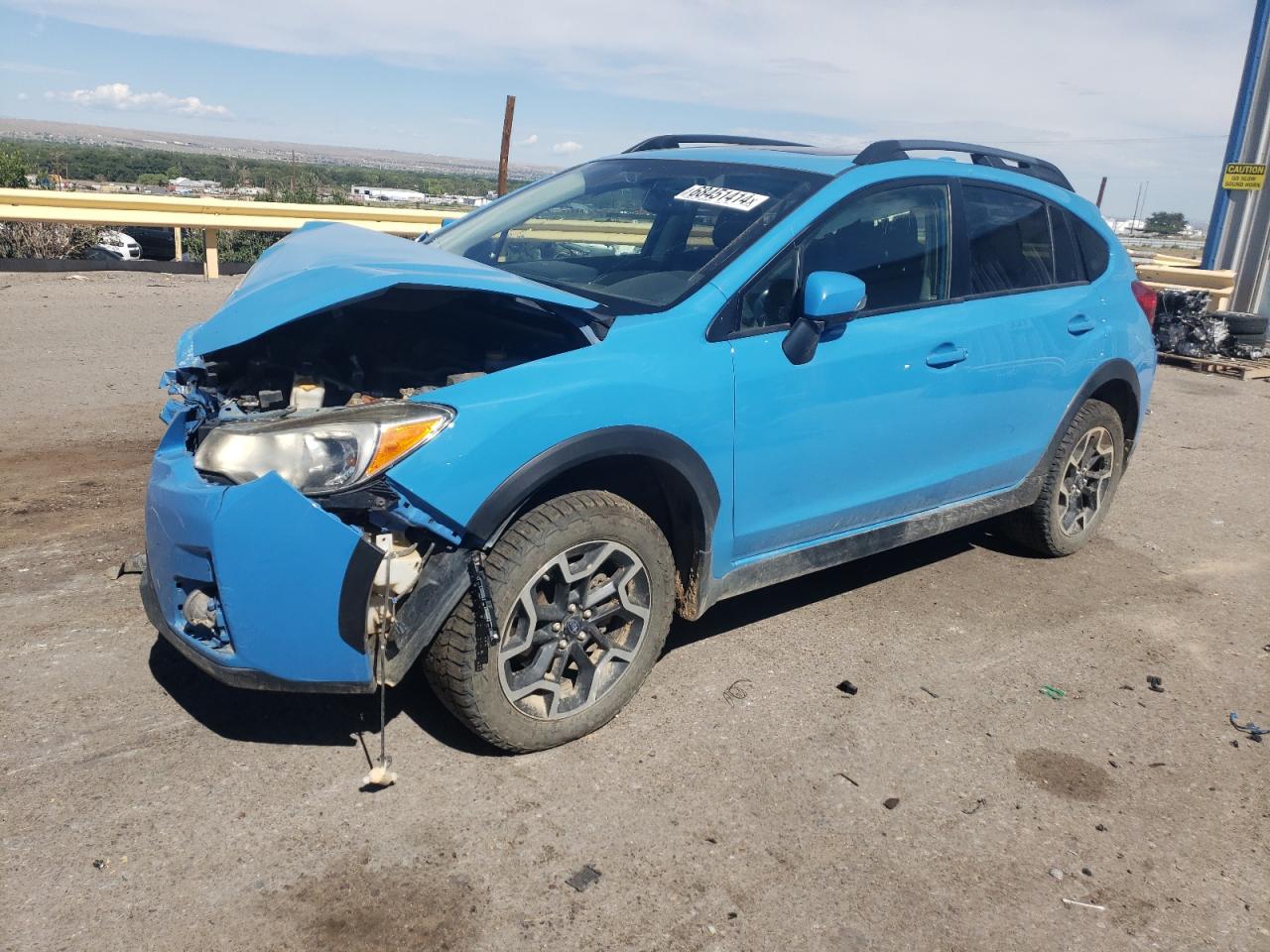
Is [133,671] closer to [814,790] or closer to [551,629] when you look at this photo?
[551,629]

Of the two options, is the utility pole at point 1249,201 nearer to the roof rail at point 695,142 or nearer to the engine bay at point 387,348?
the roof rail at point 695,142

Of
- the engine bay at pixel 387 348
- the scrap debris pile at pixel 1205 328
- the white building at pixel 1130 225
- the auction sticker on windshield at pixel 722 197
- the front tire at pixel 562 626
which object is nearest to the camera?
the front tire at pixel 562 626

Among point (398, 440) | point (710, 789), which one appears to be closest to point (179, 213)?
point (398, 440)

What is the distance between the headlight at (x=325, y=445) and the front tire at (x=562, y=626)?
428mm

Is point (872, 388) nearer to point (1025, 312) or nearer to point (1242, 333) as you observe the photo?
point (1025, 312)

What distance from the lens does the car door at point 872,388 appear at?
3648 mm

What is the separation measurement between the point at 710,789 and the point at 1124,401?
11.2 feet

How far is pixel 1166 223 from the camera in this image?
64.2 metres

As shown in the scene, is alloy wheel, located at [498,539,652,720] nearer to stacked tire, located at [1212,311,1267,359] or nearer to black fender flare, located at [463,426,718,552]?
black fender flare, located at [463,426,718,552]

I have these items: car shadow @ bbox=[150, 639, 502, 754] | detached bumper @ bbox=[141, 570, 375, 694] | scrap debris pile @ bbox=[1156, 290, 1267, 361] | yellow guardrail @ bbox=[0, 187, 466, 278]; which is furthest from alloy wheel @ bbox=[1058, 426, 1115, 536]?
yellow guardrail @ bbox=[0, 187, 466, 278]

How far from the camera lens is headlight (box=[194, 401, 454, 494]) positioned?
285 centimetres

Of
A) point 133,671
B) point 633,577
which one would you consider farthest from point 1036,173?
point 133,671

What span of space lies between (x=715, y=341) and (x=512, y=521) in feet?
3.10

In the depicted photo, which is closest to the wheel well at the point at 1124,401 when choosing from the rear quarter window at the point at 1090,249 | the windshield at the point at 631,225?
the rear quarter window at the point at 1090,249
